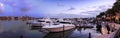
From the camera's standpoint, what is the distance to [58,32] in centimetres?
4034

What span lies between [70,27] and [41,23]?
17930 millimetres

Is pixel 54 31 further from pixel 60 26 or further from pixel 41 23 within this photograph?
pixel 41 23

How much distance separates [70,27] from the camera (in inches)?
1834

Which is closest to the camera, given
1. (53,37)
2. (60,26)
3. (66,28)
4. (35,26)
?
(53,37)

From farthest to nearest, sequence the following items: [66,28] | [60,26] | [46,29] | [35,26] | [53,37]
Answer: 1. [35,26]
2. [66,28]
3. [60,26]
4. [46,29]
5. [53,37]

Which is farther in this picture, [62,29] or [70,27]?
[70,27]

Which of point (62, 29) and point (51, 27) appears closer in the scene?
point (51, 27)

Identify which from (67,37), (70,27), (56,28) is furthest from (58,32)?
(70,27)

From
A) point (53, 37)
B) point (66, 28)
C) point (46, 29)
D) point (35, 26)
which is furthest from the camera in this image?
point (35, 26)

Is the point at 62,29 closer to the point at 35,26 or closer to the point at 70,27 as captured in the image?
the point at 70,27

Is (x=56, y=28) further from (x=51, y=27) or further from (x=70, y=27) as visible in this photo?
(x=70, y=27)

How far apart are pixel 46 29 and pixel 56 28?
7.09 ft

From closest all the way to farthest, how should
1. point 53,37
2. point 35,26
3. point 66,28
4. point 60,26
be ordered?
point 53,37
point 60,26
point 66,28
point 35,26

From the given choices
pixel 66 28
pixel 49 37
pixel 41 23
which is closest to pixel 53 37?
pixel 49 37
